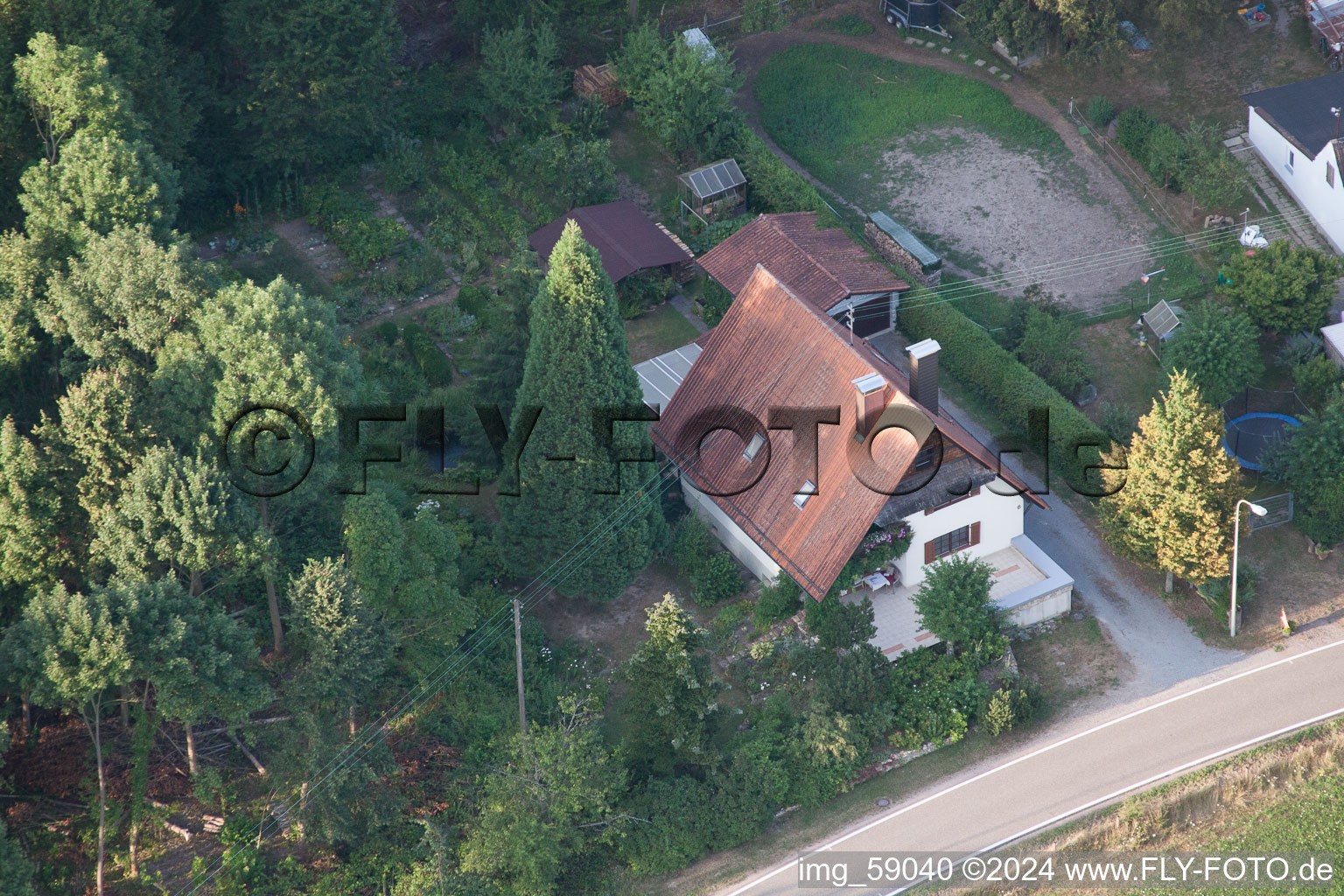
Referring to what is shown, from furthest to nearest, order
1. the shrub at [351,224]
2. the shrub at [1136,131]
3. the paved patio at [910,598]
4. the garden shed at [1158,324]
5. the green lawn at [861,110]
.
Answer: the green lawn at [861,110] < the shrub at [1136,131] < the shrub at [351,224] < the garden shed at [1158,324] < the paved patio at [910,598]

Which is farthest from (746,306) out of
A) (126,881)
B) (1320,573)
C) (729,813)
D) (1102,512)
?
(126,881)

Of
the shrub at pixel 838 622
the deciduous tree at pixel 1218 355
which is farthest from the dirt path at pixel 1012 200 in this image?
the shrub at pixel 838 622

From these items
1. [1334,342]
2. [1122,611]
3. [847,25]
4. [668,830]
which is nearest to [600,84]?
[847,25]

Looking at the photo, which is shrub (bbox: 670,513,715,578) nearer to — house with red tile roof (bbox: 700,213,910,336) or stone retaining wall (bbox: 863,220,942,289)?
house with red tile roof (bbox: 700,213,910,336)

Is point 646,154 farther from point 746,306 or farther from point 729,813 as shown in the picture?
point 729,813

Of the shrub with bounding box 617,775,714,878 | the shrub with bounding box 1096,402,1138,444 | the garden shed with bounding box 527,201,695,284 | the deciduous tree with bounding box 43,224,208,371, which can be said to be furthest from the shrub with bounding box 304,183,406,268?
the shrub with bounding box 1096,402,1138,444

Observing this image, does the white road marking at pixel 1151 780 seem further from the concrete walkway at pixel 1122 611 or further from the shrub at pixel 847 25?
the shrub at pixel 847 25
